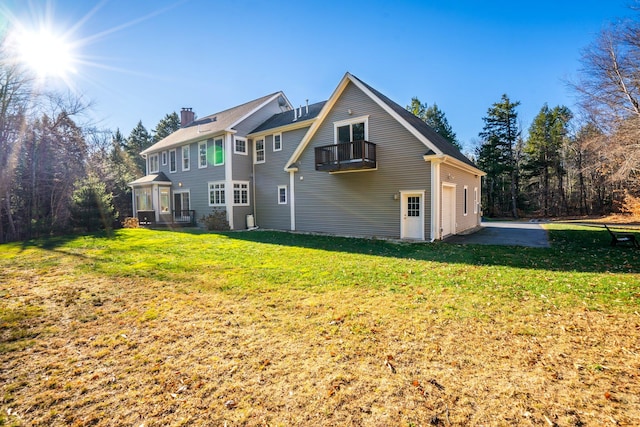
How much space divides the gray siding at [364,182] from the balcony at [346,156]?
1.76 ft

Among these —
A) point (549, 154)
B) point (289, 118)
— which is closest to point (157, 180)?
point (289, 118)

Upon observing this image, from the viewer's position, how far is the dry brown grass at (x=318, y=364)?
2.54 m

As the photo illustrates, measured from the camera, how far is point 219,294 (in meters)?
5.65

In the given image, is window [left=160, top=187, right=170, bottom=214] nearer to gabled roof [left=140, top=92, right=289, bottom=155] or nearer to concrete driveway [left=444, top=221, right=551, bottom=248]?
gabled roof [left=140, top=92, right=289, bottom=155]

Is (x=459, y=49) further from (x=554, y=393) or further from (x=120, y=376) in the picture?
(x=120, y=376)

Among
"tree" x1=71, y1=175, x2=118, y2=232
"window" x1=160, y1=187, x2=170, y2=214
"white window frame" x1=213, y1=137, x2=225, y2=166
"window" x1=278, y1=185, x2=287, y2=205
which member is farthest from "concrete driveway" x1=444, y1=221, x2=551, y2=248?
"window" x1=160, y1=187, x2=170, y2=214

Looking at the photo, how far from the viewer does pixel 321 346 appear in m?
3.66

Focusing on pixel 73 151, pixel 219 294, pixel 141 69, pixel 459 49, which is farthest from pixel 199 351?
pixel 73 151

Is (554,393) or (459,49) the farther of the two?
(459,49)

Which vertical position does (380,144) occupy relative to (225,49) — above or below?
below

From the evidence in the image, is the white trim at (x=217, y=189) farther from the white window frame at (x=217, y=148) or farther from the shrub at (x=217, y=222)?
the white window frame at (x=217, y=148)

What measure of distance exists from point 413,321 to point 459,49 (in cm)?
1452

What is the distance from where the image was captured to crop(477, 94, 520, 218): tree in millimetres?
34812

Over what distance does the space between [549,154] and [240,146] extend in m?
34.6
